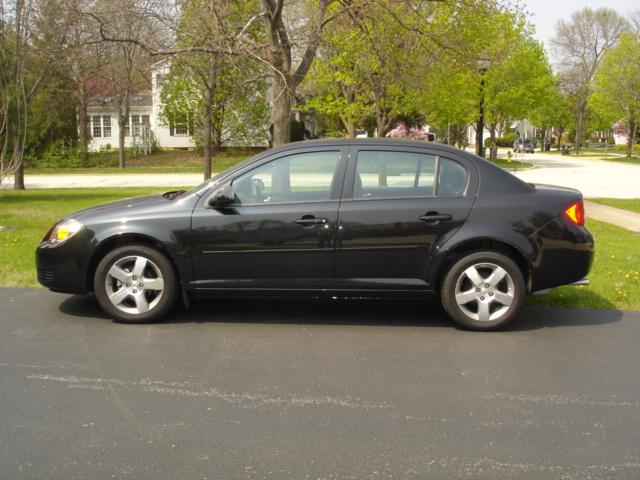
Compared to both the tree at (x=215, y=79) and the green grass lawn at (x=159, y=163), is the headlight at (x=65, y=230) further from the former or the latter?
the green grass lawn at (x=159, y=163)

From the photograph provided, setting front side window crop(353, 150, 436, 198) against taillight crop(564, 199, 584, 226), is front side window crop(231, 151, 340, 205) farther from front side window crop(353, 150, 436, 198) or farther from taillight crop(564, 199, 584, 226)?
taillight crop(564, 199, 584, 226)

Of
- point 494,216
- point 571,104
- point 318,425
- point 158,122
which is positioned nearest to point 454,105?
point 158,122

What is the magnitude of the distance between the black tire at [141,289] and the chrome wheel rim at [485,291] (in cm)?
249

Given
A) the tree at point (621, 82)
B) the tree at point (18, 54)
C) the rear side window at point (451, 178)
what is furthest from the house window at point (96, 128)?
the rear side window at point (451, 178)

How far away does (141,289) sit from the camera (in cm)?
587

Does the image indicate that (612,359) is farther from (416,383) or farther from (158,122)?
(158,122)

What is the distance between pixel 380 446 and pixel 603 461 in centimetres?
115

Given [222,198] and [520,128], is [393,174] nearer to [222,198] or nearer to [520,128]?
[222,198]

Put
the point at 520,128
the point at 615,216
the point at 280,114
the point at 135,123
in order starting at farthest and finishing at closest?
1. the point at 135,123
2. the point at 520,128
3. the point at 615,216
4. the point at 280,114

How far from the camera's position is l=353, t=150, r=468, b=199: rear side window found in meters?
5.79

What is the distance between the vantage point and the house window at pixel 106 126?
52.2 m

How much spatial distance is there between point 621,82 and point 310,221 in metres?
53.0

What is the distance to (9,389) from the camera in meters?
4.40

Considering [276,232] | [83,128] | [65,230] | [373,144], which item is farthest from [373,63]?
[83,128]
